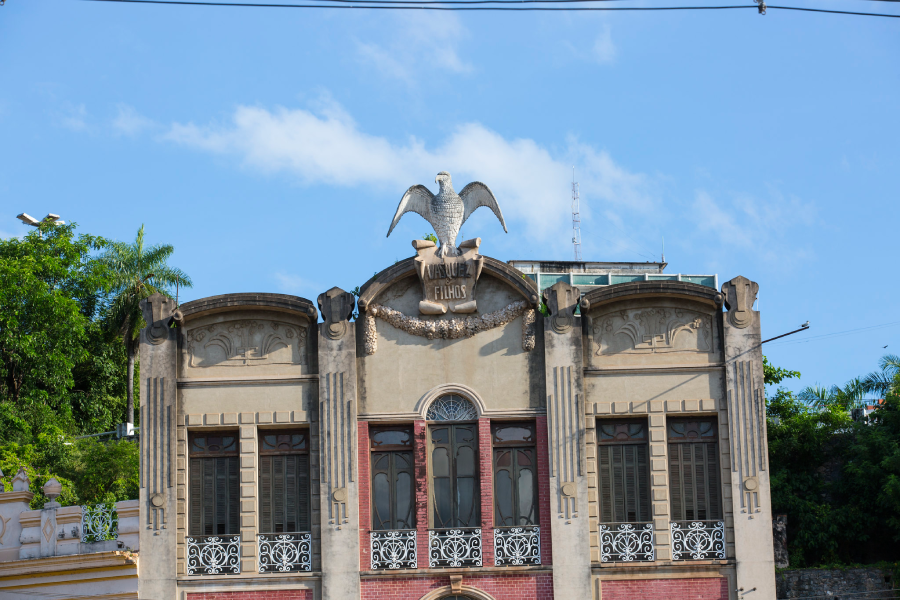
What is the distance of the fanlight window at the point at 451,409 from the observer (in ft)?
71.3

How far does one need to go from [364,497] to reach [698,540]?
614cm

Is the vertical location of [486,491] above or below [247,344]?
below

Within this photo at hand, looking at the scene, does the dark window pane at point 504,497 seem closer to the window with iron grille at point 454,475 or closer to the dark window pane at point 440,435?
the window with iron grille at point 454,475

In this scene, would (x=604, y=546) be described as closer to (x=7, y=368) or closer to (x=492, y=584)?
(x=492, y=584)

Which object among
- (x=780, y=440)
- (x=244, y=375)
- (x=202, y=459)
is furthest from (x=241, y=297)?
(x=780, y=440)

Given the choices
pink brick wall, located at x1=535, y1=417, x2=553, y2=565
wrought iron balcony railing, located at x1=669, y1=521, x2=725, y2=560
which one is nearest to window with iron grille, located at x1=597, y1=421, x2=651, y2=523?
wrought iron balcony railing, located at x1=669, y1=521, x2=725, y2=560

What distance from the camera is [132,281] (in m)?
45.7

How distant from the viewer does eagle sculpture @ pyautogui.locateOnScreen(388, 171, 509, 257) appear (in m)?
22.6

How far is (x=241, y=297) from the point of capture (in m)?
21.8

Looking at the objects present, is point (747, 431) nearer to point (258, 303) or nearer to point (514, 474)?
point (514, 474)

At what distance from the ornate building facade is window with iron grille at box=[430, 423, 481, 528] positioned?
0.04 metres

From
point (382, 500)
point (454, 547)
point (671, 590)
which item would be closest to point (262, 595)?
point (382, 500)

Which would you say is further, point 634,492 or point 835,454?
point 835,454

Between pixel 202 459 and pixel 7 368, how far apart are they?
79.4 feet
